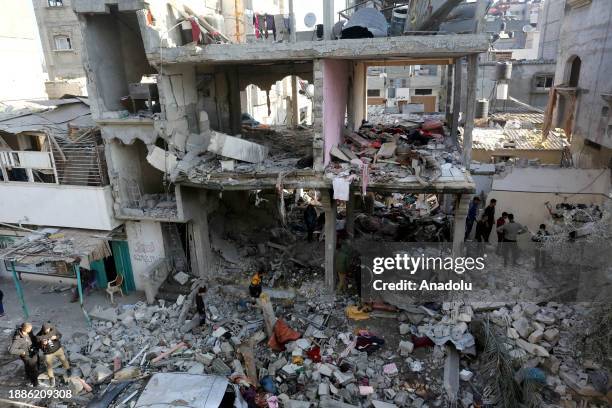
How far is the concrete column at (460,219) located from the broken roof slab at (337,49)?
384cm

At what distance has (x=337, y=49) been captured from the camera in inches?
453

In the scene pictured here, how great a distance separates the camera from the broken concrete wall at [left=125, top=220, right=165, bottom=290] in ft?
49.6

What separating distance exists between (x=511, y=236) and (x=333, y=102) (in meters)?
7.07

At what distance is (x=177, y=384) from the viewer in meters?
9.20

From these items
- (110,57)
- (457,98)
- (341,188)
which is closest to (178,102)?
(110,57)

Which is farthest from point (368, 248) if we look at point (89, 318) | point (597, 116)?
point (597, 116)

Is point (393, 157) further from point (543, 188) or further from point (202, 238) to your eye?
point (202, 238)

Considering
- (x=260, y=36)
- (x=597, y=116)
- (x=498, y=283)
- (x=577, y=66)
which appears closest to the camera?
→ (x=498, y=283)

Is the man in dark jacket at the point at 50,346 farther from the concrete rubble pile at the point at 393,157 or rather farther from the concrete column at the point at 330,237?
the concrete rubble pile at the point at 393,157

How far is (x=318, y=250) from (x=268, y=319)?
14.7 ft

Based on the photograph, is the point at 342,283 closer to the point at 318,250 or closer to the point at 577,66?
the point at 318,250

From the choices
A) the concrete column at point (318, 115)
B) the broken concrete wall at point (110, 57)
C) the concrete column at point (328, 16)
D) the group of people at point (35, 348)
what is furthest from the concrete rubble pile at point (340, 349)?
the concrete column at point (328, 16)

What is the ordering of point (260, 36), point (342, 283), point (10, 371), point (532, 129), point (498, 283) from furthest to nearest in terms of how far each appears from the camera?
point (532, 129) < point (260, 36) < point (342, 283) < point (498, 283) < point (10, 371)

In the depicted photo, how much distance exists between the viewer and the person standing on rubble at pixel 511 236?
13859mm
